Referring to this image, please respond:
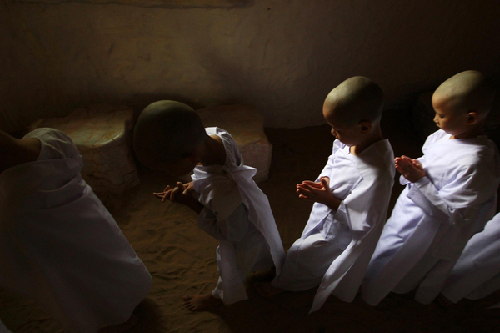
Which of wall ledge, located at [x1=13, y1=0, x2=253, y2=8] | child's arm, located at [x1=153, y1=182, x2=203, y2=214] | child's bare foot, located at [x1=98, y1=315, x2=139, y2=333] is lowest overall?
child's bare foot, located at [x1=98, y1=315, x2=139, y2=333]

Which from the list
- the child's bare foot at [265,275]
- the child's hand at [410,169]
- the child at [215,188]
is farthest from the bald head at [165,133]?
the child's bare foot at [265,275]

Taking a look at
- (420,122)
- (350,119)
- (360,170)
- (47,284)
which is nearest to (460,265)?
(360,170)

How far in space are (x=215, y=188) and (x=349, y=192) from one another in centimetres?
70

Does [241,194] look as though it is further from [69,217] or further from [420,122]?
[420,122]

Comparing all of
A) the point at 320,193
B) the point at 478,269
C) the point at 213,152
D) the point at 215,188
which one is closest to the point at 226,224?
the point at 215,188

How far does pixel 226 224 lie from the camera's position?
5.22ft

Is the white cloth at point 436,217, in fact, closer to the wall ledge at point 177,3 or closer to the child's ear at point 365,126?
the child's ear at point 365,126

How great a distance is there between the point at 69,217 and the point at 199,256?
4.50 ft

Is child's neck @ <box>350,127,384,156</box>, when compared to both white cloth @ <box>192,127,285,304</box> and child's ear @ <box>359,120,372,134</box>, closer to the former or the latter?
child's ear @ <box>359,120,372,134</box>

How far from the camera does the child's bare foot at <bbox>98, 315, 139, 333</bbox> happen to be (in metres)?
2.08

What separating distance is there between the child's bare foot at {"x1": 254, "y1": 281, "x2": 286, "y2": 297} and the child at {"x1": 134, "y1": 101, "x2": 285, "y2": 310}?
0.16 metres

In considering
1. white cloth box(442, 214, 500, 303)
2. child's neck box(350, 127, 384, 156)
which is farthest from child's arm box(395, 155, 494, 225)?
white cloth box(442, 214, 500, 303)

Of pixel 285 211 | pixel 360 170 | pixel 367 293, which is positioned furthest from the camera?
pixel 285 211

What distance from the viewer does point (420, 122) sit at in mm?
3877
